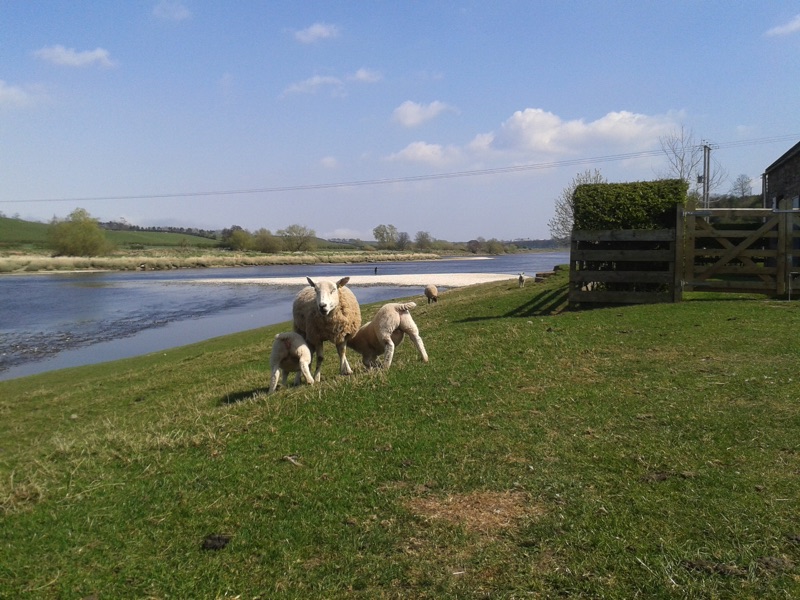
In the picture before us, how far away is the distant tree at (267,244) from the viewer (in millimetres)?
145000

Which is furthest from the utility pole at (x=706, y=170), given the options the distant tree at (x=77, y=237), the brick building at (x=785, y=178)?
the distant tree at (x=77, y=237)

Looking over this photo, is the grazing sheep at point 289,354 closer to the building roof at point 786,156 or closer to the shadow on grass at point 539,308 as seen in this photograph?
the shadow on grass at point 539,308

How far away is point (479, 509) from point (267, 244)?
14476cm

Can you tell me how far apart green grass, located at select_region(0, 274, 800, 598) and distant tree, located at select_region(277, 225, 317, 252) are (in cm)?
14653

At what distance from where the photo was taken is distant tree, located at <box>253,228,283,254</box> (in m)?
145

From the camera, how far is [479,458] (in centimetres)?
580

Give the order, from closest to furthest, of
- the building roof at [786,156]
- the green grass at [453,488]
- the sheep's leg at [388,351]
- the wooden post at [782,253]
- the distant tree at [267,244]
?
1. the green grass at [453,488]
2. the sheep's leg at [388,351]
3. the wooden post at [782,253]
4. the building roof at [786,156]
5. the distant tree at [267,244]

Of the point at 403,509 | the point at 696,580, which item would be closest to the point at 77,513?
the point at 403,509

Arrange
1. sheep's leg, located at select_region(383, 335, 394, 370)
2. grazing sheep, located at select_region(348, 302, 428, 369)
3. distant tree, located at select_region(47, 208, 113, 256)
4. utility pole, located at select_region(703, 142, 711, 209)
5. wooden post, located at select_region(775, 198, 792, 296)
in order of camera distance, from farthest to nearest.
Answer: distant tree, located at select_region(47, 208, 113, 256), utility pole, located at select_region(703, 142, 711, 209), wooden post, located at select_region(775, 198, 792, 296), grazing sheep, located at select_region(348, 302, 428, 369), sheep's leg, located at select_region(383, 335, 394, 370)

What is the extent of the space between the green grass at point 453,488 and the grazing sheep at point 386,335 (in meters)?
0.46

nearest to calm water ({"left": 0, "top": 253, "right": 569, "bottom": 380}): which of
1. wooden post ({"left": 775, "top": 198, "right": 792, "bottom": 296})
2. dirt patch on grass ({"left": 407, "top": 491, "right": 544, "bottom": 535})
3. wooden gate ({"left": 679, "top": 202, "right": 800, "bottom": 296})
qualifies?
dirt patch on grass ({"left": 407, "top": 491, "right": 544, "bottom": 535})

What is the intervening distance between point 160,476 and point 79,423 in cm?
637

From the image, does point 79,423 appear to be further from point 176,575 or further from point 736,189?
point 736,189

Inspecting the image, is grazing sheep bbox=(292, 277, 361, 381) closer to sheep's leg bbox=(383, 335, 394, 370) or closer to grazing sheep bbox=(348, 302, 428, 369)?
grazing sheep bbox=(348, 302, 428, 369)
